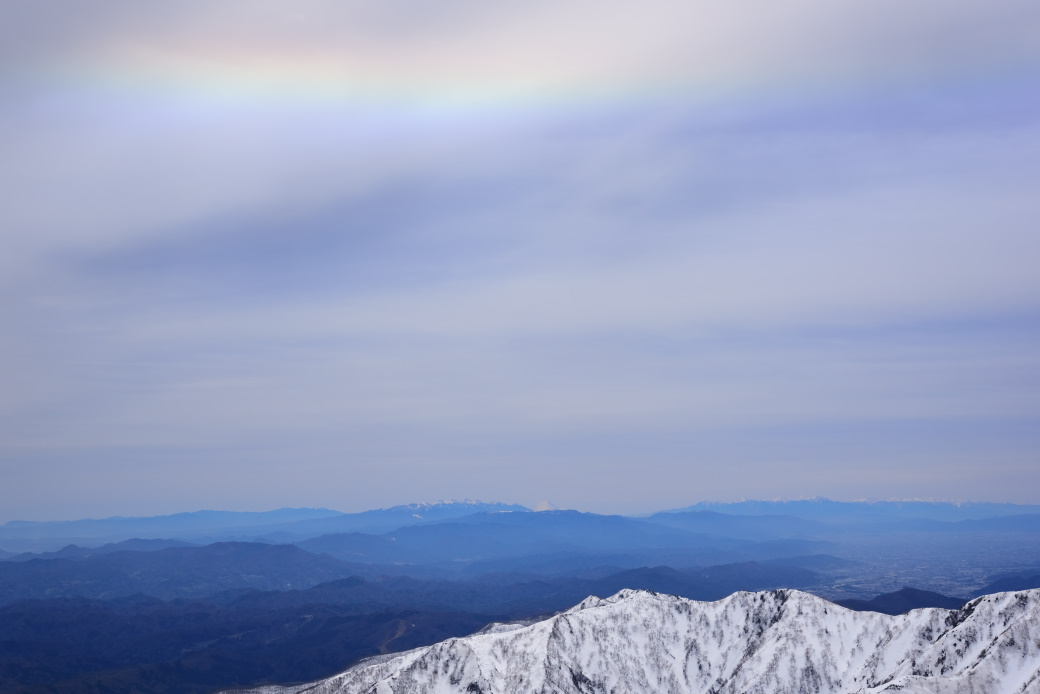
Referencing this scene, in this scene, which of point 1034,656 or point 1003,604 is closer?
point 1034,656

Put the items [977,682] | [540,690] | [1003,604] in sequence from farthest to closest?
[540,690]
[1003,604]
[977,682]

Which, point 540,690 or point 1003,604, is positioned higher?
point 1003,604

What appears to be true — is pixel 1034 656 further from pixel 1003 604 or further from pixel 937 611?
pixel 937 611

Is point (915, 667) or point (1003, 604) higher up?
point (1003, 604)

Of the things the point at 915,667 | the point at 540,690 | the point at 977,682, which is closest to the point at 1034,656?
the point at 977,682

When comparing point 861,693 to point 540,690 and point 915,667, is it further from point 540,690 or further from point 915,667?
point 540,690

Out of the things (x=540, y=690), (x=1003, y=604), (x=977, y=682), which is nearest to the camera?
(x=977, y=682)

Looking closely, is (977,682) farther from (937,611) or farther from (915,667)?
(937,611)

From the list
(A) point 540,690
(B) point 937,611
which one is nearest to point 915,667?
(B) point 937,611

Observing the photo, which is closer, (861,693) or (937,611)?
(861,693)
